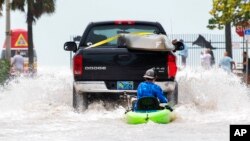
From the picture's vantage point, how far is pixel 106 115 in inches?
646

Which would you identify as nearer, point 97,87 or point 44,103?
point 97,87

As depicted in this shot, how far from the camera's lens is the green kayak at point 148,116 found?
48.3ft

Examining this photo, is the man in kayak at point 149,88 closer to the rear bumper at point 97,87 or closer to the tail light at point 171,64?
the rear bumper at point 97,87

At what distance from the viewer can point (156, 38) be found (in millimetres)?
16484

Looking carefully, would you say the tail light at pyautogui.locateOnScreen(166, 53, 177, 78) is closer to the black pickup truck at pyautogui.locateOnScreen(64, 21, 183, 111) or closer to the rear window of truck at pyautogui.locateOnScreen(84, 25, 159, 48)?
the black pickup truck at pyautogui.locateOnScreen(64, 21, 183, 111)

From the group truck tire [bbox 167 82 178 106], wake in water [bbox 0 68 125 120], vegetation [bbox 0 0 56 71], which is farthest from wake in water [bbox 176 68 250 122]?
vegetation [bbox 0 0 56 71]

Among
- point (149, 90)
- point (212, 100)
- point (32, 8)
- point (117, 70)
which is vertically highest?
point (32, 8)

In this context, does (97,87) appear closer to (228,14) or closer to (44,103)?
(44,103)

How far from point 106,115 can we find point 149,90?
1.48m

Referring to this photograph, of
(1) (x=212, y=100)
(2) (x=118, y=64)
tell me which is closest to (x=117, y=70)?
(2) (x=118, y=64)

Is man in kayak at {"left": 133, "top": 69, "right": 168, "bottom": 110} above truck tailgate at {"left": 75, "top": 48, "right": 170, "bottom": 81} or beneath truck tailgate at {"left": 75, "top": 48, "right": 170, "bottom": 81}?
beneath

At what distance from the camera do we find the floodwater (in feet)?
43.7

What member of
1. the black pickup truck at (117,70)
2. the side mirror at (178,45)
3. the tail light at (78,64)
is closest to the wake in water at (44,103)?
the black pickup truck at (117,70)

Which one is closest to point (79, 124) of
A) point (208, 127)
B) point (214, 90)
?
point (208, 127)
